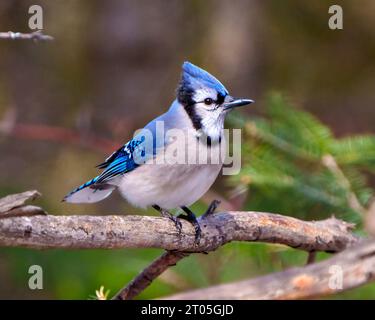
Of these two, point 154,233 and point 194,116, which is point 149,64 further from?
point 154,233

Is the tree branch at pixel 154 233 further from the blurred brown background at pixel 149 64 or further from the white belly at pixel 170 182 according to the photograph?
the blurred brown background at pixel 149 64

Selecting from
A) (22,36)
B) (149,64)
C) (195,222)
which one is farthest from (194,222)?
(149,64)

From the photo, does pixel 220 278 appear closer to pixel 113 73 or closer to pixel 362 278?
pixel 362 278

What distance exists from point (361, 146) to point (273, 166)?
0.27m

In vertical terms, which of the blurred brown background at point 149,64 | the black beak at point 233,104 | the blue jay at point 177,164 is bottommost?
the blue jay at point 177,164

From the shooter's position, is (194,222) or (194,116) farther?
(194,116)

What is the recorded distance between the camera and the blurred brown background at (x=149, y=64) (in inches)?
140

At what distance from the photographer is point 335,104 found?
12.5 feet

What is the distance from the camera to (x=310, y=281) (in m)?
1.35

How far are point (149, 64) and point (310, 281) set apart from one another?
7.75 feet

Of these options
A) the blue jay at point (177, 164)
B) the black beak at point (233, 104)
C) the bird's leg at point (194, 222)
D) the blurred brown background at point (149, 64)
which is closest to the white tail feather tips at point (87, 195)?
the blue jay at point (177, 164)

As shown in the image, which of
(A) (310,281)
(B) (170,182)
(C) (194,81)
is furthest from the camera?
(C) (194,81)

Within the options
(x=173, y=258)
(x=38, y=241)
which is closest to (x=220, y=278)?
(x=173, y=258)

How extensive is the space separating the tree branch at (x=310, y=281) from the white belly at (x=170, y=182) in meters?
0.44
